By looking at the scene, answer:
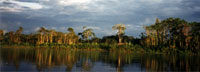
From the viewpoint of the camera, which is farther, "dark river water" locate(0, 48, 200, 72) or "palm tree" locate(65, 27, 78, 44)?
"palm tree" locate(65, 27, 78, 44)

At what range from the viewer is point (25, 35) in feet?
290

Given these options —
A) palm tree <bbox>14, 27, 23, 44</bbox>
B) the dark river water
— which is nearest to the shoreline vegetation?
palm tree <bbox>14, 27, 23, 44</bbox>

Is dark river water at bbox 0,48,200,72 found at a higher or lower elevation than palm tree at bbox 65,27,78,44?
lower

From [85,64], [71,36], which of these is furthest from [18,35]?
[85,64]

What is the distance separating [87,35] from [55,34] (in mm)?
13961

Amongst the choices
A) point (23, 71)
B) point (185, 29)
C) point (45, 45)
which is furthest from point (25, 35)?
point (23, 71)

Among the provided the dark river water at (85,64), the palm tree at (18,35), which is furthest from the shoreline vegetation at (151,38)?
the dark river water at (85,64)

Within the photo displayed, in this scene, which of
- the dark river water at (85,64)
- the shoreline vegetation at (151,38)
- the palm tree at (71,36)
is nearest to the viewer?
the dark river water at (85,64)

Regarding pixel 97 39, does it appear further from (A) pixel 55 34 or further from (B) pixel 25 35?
(B) pixel 25 35

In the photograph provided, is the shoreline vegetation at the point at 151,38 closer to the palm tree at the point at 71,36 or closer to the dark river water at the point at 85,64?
the palm tree at the point at 71,36

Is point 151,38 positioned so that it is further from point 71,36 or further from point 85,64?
point 85,64

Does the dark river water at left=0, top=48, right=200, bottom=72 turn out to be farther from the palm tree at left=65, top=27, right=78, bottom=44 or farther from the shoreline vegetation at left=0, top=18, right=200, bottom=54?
the palm tree at left=65, top=27, right=78, bottom=44

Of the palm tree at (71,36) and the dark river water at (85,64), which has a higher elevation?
the palm tree at (71,36)

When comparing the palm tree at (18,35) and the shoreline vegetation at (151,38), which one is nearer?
the shoreline vegetation at (151,38)
